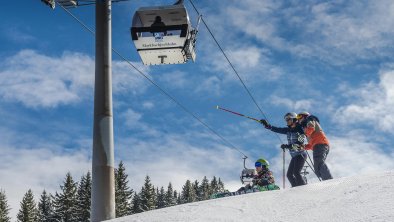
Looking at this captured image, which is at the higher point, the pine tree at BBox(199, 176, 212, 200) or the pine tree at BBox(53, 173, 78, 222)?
the pine tree at BBox(199, 176, 212, 200)

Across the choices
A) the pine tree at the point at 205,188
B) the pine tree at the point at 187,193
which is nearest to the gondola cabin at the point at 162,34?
the pine tree at the point at 187,193

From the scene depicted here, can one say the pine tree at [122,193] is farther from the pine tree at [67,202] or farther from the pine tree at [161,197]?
the pine tree at [161,197]

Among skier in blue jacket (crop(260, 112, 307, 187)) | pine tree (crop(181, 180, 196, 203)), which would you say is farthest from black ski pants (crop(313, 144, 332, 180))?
pine tree (crop(181, 180, 196, 203))

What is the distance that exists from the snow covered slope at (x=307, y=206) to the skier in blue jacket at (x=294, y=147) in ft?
13.6

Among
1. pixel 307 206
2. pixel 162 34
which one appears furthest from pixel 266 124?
pixel 307 206

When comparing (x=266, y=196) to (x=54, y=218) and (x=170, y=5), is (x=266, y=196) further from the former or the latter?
(x=54, y=218)

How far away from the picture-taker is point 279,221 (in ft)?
20.9

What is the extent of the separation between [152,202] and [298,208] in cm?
7361

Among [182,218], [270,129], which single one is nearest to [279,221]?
[182,218]

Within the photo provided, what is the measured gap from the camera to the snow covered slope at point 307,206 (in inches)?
250

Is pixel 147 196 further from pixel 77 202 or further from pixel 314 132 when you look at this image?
pixel 314 132

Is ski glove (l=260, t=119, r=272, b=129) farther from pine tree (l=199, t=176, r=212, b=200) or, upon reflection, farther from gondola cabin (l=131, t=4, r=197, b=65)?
pine tree (l=199, t=176, r=212, b=200)

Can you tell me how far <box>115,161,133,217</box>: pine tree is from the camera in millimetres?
68938

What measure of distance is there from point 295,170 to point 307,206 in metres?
5.58
